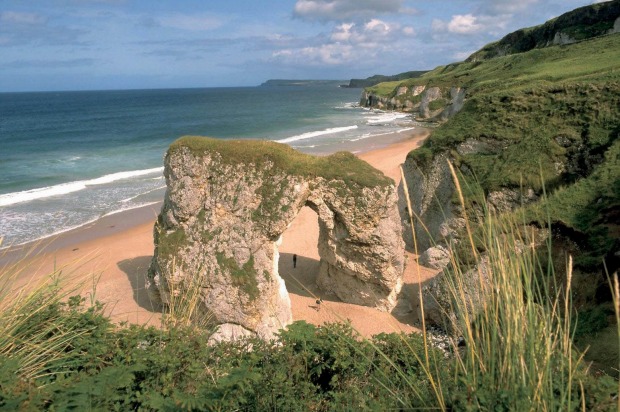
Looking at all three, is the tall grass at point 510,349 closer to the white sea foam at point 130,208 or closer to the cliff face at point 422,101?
the white sea foam at point 130,208

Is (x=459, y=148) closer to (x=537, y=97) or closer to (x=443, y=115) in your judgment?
(x=537, y=97)

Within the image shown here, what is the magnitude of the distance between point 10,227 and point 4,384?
24.6m

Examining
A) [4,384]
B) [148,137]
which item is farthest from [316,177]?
[148,137]

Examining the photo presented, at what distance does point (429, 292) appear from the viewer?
545 inches

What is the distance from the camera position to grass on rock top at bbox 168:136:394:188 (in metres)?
13.9

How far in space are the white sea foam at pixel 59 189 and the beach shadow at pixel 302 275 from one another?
21625 mm

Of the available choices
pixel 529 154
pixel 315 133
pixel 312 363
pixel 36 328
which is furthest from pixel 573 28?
pixel 36 328

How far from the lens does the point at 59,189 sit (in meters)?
34.4

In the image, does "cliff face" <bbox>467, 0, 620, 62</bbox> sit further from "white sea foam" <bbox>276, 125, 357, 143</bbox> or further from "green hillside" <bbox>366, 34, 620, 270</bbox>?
"green hillside" <bbox>366, 34, 620, 270</bbox>

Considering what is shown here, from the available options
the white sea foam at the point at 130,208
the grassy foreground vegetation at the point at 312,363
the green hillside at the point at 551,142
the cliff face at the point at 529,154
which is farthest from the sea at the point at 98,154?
the green hillside at the point at 551,142

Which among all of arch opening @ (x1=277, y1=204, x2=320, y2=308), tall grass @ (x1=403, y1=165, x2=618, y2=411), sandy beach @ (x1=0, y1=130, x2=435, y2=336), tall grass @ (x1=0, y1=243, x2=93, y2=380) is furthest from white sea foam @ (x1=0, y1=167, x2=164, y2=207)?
tall grass @ (x1=403, y1=165, x2=618, y2=411)

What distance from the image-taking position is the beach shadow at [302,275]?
1652 centimetres

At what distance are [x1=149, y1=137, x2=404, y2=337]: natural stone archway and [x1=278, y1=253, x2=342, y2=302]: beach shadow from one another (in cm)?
227

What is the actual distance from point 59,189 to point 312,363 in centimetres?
3309
